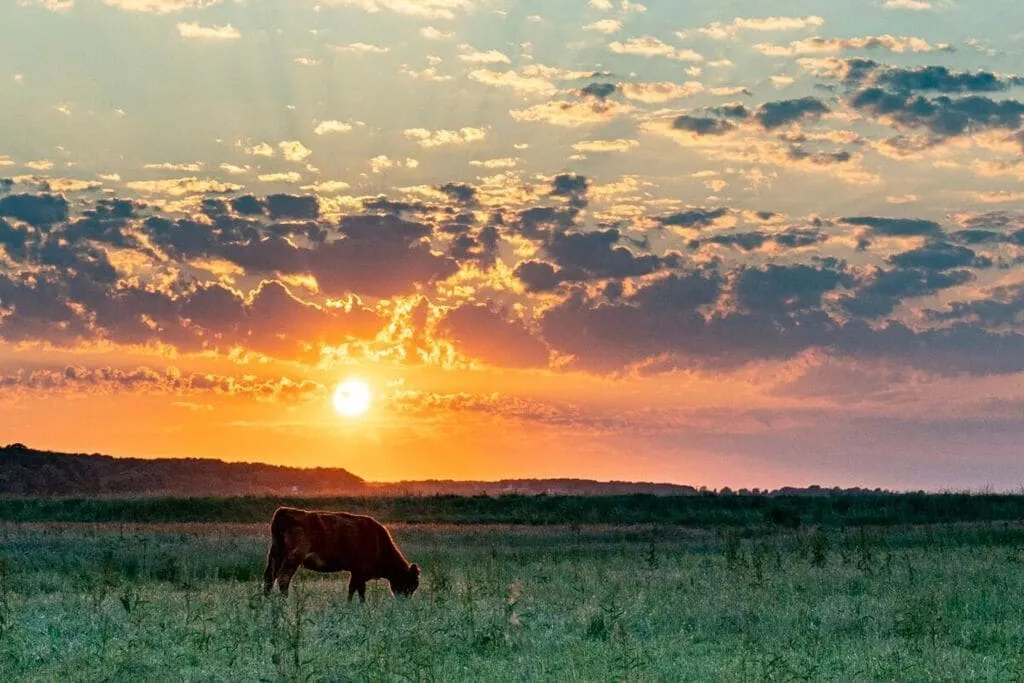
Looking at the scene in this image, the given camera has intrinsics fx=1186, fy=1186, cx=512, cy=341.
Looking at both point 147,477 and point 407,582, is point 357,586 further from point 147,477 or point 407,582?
point 147,477

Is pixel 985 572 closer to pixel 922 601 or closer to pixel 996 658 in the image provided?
pixel 922 601

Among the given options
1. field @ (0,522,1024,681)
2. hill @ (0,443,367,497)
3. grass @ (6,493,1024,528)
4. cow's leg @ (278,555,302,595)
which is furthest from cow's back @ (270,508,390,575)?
hill @ (0,443,367,497)

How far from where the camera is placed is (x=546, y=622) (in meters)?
19.1

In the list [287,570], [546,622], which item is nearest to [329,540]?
[287,570]

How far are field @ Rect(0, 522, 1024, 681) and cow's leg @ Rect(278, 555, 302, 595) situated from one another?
0.73 m

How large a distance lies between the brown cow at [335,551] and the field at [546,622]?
2.03 feet

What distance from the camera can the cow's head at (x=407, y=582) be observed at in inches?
974

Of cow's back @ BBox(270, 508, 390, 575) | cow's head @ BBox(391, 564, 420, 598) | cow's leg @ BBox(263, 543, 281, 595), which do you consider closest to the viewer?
cow's leg @ BBox(263, 543, 281, 595)

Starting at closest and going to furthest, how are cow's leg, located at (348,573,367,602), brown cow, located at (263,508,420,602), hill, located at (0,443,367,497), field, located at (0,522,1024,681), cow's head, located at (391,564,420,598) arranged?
field, located at (0,522,1024,681) < cow's leg, located at (348,573,367,602) < brown cow, located at (263,508,420,602) < cow's head, located at (391,564,420,598) < hill, located at (0,443,367,497)

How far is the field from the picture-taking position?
14922 millimetres

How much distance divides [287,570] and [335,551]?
118 cm

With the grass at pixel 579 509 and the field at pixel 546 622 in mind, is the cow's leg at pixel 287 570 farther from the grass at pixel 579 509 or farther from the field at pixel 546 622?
the grass at pixel 579 509

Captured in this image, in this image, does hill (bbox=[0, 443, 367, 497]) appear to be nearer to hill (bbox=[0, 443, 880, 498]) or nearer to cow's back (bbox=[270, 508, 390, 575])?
hill (bbox=[0, 443, 880, 498])

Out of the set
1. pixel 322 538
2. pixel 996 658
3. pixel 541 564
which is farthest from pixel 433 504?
pixel 996 658
